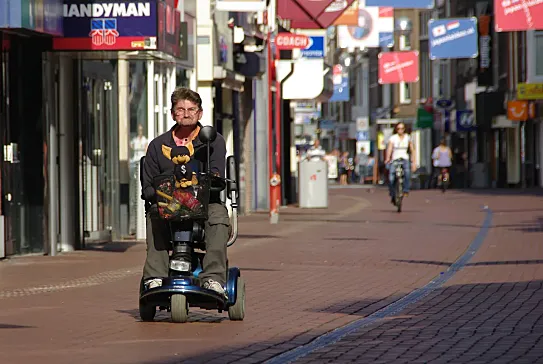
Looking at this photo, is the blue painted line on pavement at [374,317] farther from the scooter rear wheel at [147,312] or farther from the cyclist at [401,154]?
the cyclist at [401,154]

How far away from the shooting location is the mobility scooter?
10266 mm

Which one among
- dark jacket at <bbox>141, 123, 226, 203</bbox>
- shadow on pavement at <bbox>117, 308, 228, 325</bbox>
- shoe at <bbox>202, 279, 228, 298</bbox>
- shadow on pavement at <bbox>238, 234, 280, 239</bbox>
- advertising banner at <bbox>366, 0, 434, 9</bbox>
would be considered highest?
advertising banner at <bbox>366, 0, 434, 9</bbox>

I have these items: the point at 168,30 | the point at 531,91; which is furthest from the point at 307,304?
the point at 531,91

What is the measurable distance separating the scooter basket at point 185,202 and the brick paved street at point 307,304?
2.48 ft

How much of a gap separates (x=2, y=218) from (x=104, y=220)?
423 cm

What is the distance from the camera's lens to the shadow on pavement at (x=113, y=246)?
19.3 meters

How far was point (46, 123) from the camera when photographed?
18078mm

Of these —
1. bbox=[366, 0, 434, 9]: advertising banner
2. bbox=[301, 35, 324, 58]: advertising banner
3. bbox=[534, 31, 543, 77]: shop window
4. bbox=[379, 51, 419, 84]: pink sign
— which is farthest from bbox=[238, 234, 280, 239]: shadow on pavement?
bbox=[379, 51, 419, 84]: pink sign

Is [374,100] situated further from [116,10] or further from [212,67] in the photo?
[116,10]

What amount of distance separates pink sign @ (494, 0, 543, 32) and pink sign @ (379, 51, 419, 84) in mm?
34042

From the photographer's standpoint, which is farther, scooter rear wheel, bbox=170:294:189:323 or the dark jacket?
the dark jacket

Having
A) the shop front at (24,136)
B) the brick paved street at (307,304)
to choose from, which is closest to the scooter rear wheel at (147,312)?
the brick paved street at (307,304)

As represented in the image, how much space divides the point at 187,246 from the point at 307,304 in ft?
6.11

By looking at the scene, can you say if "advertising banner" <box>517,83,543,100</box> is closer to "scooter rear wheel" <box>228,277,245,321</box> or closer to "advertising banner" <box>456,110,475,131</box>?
"advertising banner" <box>456,110,475,131</box>
